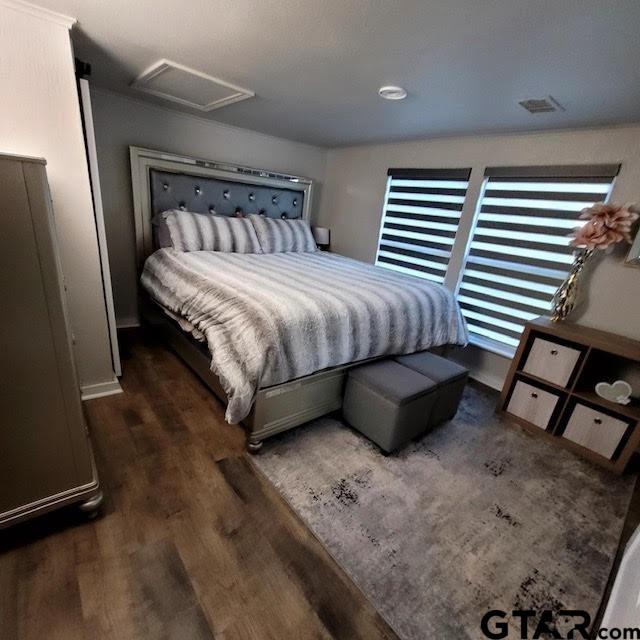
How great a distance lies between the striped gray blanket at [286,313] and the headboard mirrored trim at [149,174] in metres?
0.35

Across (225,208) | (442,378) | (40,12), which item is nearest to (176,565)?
(442,378)

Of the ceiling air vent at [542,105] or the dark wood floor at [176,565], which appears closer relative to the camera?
the dark wood floor at [176,565]

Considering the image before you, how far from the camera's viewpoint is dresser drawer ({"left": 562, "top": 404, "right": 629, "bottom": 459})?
194cm

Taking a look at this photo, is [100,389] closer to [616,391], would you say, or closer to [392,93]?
[392,93]

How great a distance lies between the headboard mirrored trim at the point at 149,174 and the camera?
8.80 feet

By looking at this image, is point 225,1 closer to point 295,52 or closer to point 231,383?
point 295,52

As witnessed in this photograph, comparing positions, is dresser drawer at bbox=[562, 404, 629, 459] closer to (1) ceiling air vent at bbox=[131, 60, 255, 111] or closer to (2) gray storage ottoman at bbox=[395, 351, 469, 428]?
(2) gray storage ottoman at bbox=[395, 351, 469, 428]

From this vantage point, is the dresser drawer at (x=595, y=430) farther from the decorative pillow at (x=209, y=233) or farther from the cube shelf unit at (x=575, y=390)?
the decorative pillow at (x=209, y=233)

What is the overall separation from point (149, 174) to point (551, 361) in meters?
3.44

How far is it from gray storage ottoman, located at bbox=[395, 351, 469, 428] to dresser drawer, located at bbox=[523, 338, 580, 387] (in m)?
0.56

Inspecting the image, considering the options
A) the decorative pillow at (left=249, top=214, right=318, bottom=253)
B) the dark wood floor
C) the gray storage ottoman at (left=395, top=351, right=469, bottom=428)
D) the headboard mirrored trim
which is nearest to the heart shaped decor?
the gray storage ottoman at (left=395, top=351, right=469, bottom=428)

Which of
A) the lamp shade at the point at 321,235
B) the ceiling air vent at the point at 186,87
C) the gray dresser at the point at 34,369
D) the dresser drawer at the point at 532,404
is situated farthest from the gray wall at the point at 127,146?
the dresser drawer at the point at 532,404

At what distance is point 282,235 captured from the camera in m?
3.27

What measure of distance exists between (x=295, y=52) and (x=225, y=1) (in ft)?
1.40
